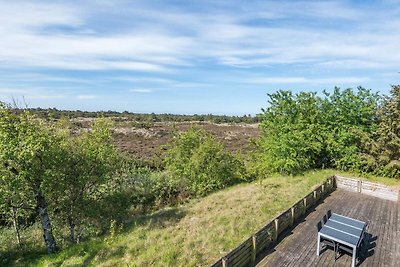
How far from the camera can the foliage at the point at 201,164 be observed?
83.2 feet

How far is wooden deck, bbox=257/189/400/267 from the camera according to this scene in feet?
32.7

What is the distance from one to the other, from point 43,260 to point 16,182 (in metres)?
4.13

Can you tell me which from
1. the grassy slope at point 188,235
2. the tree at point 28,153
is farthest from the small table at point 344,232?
the tree at point 28,153

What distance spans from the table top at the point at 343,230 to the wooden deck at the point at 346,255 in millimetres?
878

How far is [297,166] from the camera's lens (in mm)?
24344

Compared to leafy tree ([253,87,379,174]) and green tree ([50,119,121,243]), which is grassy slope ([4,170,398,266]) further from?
leafy tree ([253,87,379,174])

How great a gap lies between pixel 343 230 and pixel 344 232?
15 cm

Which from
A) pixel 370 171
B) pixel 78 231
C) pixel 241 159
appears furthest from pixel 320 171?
pixel 78 231

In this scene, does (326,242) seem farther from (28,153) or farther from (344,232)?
(28,153)

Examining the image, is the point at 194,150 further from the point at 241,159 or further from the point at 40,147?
the point at 40,147

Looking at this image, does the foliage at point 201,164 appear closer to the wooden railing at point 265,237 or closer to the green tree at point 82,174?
the green tree at point 82,174

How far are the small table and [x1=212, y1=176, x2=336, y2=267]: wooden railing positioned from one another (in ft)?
5.70

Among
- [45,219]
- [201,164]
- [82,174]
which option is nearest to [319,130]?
[201,164]

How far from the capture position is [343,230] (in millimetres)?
10164
